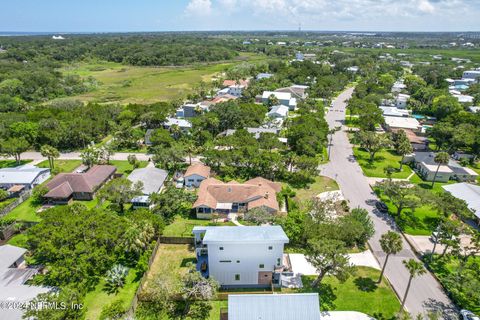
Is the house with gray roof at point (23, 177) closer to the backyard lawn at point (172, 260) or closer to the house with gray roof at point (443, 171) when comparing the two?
the backyard lawn at point (172, 260)

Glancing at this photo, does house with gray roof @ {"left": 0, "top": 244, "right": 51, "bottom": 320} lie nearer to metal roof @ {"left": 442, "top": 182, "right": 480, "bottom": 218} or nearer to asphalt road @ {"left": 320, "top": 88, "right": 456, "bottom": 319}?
asphalt road @ {"left": 320, "top": 88, "right": 456, "bottom": 319}

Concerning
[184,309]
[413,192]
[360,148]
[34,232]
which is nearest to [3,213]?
[34,232]

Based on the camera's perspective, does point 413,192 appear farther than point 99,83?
No

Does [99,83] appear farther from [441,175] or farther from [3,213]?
[441,175]

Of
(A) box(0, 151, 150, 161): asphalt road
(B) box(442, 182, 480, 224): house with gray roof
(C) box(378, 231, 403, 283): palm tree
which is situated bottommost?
(A) box(0, 151, 150, 161): asphalt road

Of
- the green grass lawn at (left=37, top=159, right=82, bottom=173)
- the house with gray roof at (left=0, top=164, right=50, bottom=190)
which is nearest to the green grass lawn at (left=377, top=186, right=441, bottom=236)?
the green grass lawn at (left=37, top=159, right=82, bottom=173)

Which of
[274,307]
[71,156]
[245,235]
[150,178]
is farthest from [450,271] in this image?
[71,156]

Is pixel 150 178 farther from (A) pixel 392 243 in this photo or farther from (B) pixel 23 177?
(A) pixel 392 243
